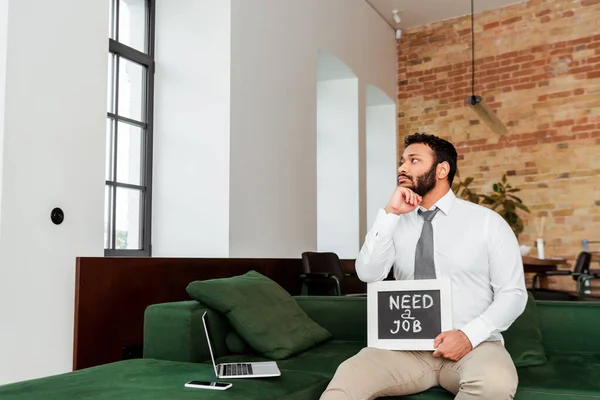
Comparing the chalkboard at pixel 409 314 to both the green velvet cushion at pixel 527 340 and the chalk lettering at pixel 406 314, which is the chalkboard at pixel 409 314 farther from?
the green velvet cushion at pixel 527 340

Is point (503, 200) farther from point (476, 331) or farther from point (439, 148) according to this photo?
point (476, 331)

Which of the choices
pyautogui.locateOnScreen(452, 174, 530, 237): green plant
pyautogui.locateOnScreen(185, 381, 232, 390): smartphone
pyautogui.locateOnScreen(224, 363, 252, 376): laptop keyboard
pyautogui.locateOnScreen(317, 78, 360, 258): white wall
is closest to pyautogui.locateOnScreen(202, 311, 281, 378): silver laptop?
pyautogui.locateOnScreen(224, 363, 252, 376): laptop keyboard

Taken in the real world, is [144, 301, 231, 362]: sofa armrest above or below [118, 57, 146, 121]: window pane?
below

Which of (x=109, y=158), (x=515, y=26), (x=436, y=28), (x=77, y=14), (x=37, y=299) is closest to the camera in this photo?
(x=37, y=299)

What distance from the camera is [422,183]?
2.42 metres

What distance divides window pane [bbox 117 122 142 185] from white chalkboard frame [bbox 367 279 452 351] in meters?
2.62

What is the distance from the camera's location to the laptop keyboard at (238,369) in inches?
87.4

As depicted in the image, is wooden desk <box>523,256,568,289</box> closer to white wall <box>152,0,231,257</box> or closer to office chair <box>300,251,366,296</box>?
office chair <box>300,251,366,296</box>

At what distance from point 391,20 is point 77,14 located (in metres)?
5.50

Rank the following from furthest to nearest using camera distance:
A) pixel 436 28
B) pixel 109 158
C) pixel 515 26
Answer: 1. pixel 436 28
2. pixel 515 26
3. pixel 109 158

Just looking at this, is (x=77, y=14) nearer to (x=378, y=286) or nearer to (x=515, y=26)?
(x=378, y=286)

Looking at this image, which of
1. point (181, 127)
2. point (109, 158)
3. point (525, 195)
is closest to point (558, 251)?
point (525, 195)

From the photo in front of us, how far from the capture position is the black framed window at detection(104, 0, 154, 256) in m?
4.35

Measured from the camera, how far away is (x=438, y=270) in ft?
7.81
